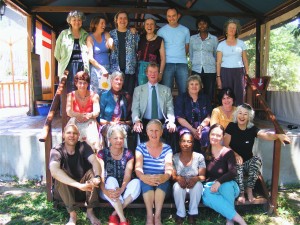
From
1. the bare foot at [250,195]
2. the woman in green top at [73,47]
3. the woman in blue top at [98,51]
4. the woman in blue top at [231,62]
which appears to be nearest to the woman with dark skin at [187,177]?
the bare foot at [250,195]

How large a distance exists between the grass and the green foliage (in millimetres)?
3984

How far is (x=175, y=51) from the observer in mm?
4008

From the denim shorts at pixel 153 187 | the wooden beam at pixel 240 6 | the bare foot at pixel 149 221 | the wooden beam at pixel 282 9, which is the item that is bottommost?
the bare foot at pixel 149 221

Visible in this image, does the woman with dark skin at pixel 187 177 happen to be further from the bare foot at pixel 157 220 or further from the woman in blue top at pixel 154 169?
the bare foot at pixel 157 220

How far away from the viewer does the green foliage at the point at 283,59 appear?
7191mm

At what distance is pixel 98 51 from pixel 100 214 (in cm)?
192

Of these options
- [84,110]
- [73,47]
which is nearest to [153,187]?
[84,110]

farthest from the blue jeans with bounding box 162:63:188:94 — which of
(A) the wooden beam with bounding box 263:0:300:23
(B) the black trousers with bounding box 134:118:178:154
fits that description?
(A) the wooden beam with bounding box 263:0:300:23

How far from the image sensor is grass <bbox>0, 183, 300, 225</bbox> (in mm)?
3150

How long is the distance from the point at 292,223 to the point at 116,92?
7.53ft

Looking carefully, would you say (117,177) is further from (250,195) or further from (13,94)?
(13,94)

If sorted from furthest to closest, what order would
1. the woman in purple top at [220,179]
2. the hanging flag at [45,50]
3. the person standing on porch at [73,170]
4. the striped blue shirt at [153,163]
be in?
the hanging flag at [45,50]
the striped blue shirt at [153,163]
the woman in purple top at [220,179]
the person standing on porch at [73,170]

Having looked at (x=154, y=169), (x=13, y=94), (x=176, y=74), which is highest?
(x=176, y=74)

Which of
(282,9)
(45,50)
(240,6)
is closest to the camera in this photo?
(282,9)
